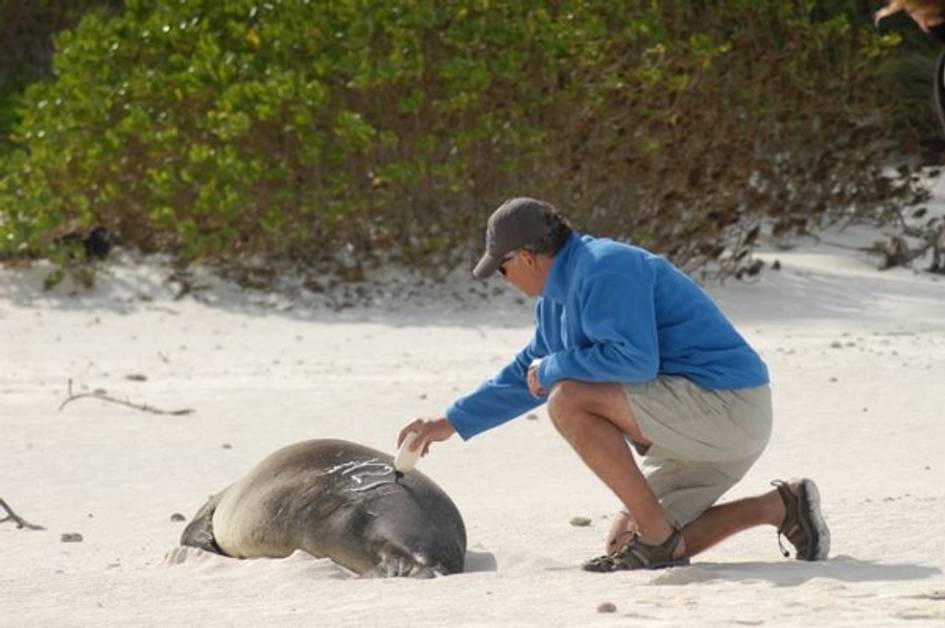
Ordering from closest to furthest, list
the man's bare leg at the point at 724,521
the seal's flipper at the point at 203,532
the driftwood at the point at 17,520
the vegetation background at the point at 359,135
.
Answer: the man's bare leg at the point at 724,521, the seal's flipper at the point at 203,532, the driftwood at the point at 17,520, the vegetation background at the point at 359,135

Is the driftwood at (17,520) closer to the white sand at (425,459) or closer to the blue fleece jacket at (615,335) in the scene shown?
the white sand at (425,459)

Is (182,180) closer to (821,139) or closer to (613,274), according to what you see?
(821,139)

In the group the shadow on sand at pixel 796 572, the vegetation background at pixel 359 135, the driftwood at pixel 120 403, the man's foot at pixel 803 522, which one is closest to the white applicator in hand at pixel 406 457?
the shadow on sand at pixel 796 572

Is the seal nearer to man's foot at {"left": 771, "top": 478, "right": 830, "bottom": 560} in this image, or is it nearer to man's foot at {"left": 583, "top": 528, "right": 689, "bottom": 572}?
man's foot at {"left": 583, "top": 528, "right": 689, "bottom": 572}

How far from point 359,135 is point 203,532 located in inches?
289

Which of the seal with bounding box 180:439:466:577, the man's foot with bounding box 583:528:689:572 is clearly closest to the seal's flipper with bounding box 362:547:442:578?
the seal with bounding box 180:439:466:577

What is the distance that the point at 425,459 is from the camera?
340 inches

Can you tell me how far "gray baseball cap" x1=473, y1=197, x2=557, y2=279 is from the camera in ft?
18.1

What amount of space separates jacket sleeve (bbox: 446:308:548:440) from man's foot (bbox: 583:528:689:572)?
489 millimetres

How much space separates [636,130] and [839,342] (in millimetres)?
3404

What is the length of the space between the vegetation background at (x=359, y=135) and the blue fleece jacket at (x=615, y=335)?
7.99 m

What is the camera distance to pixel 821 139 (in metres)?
16.8

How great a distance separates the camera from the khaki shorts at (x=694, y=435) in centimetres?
556

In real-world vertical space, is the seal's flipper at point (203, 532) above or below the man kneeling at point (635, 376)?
below
